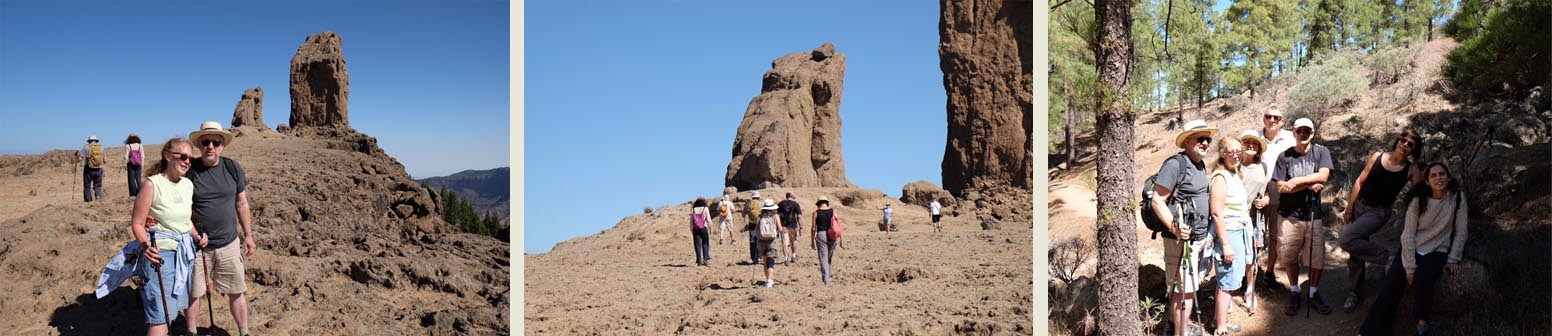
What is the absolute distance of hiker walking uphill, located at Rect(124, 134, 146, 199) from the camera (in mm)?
8839

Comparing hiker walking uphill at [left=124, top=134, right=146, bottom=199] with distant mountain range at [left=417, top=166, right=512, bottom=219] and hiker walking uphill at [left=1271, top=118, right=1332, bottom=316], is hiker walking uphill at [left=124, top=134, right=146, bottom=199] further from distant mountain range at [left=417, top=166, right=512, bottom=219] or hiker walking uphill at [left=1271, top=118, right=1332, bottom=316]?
hiker walking uphill at [left=1271, top=118, right=1332, bottom=316]

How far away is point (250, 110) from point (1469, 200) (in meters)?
18.7

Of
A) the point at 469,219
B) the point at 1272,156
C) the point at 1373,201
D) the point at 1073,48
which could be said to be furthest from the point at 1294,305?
the point at 469,219

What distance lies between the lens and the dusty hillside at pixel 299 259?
6445 mm

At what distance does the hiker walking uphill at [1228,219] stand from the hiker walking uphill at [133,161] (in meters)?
8.51

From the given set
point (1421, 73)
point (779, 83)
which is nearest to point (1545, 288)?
point (1421, 73)

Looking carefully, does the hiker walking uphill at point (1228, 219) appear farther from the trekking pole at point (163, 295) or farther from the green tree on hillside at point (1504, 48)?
the trekking pole at point (163, 295)

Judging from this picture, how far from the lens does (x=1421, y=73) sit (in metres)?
8.44

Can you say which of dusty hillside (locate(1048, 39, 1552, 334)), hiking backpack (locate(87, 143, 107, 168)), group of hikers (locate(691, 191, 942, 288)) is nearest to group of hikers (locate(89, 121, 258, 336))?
dusty hillside (locate(1048, 39, 1552, 334))

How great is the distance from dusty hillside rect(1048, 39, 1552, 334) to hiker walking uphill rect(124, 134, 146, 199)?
7777mm

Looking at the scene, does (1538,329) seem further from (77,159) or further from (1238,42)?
(1238,42)

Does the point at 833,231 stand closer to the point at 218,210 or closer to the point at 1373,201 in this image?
the point at 1373,201

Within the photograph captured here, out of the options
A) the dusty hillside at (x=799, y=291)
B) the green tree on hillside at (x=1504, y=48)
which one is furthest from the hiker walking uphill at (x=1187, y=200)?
the dusty hillside at (x=799, y=291)

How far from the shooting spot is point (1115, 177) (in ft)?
16.6
